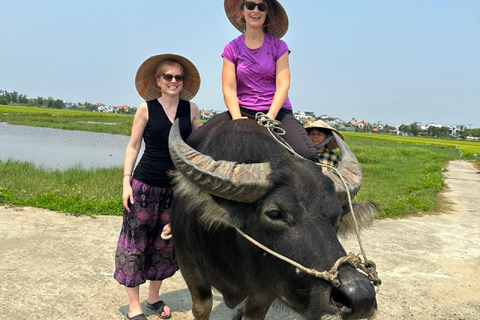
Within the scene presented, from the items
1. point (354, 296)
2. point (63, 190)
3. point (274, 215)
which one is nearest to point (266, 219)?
point (274, 215)

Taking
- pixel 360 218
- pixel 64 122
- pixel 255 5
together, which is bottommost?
pixel 64 122

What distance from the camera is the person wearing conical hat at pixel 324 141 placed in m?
4.31

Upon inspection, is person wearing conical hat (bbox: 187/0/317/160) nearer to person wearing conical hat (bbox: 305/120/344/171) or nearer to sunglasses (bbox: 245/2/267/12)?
sunglasses (bbox: 245/2/267/12)

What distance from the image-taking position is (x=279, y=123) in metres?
2.70

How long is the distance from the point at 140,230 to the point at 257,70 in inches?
61.2

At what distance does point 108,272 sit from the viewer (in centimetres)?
403

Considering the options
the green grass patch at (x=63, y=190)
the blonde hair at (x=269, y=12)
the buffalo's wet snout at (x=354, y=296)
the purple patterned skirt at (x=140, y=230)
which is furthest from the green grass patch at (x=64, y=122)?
the buffalo's wet snout at (x=354, y=296)

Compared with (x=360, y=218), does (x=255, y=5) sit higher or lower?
higher

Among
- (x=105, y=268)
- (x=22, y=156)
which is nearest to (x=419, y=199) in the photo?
(x=105, y=268)

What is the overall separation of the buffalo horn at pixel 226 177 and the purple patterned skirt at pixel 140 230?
43.3 inches

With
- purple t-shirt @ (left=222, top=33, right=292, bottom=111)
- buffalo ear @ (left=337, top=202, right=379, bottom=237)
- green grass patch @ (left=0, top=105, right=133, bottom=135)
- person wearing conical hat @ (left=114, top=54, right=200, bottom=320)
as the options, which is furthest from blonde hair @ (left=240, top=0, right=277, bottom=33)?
green grass patch @ (left=0, top=105, right=133, bottom=135)

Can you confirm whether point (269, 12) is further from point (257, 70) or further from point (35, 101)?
point (35, 101)

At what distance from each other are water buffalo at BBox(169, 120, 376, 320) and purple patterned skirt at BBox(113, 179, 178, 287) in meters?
0.60

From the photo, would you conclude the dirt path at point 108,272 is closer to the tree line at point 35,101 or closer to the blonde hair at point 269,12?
the blonde hair at point 269,12
